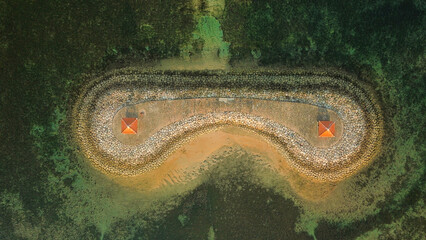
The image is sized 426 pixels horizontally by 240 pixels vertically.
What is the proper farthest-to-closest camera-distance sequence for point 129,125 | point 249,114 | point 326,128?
point 249,114, point 129,125, point 326,128

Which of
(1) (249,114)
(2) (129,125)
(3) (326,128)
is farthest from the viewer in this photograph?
(1) (249,114)

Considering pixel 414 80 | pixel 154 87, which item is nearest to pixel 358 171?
pixel 414 80

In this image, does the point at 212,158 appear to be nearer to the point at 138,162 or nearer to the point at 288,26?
the point at 138,162

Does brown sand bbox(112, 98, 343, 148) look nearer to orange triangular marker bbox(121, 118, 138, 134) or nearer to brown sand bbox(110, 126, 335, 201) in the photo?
orange triangular marker bbox(121, 118, 138, 134)

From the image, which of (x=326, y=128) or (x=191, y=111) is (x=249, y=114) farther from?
(x=326, y=128)

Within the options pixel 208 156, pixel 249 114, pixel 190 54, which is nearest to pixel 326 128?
pixel 249 114

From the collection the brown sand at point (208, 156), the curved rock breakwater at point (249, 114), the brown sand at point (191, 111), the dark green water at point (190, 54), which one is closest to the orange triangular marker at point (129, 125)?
the brown sand at point (191, 111)

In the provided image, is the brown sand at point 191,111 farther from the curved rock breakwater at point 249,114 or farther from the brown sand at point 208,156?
the brown sand at point 208,156

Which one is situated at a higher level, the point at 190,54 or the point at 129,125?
the point at 190,54
